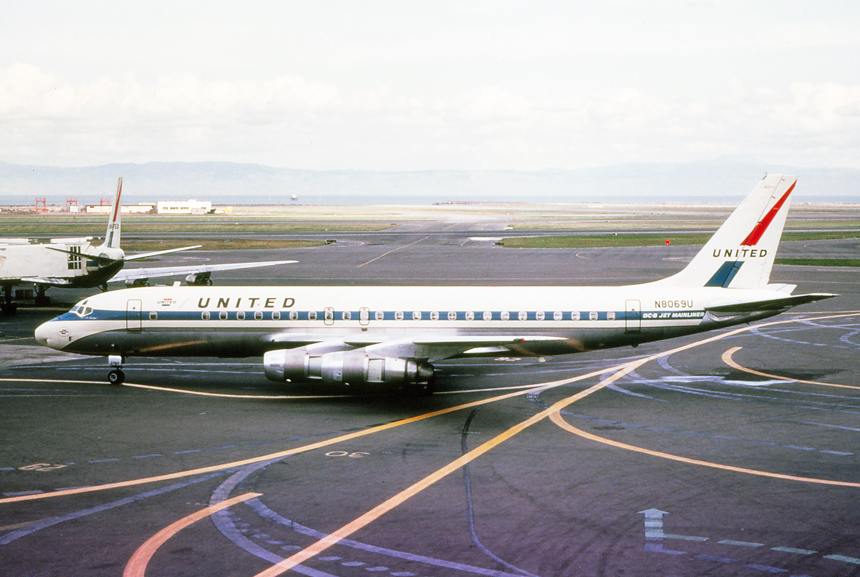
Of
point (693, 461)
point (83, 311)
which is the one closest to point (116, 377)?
point (83, 311)

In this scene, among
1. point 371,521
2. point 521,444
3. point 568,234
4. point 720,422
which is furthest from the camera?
point 568,234

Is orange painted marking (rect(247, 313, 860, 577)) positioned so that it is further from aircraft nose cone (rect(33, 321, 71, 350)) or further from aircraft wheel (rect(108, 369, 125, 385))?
aircraft nose cone (rect(33, 321, 71, 350))

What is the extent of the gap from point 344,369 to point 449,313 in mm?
5734

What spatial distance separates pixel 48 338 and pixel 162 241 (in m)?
79.5

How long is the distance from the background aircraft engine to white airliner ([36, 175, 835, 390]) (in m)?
1.34

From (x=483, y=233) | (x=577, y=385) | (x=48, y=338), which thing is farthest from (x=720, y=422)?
(x=483, y=233)

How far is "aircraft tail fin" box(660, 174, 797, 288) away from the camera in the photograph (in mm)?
32125

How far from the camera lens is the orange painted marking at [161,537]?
15.3 meters

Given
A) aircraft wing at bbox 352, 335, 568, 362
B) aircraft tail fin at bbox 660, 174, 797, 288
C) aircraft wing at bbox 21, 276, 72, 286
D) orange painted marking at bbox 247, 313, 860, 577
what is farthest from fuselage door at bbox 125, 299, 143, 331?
aircraft wing at bbox 21, 276, 72, 286

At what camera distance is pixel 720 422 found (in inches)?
1045

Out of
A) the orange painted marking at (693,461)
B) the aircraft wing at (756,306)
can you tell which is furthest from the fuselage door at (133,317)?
the aircraft wing at (756,306)

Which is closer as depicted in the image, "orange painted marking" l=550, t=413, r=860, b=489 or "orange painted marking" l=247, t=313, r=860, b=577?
"orange painted marking" l=247, t=313, r=860, b=577

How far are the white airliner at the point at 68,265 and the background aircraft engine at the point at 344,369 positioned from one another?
2541 cm

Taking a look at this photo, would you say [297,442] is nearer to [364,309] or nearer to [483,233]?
[364,309]
